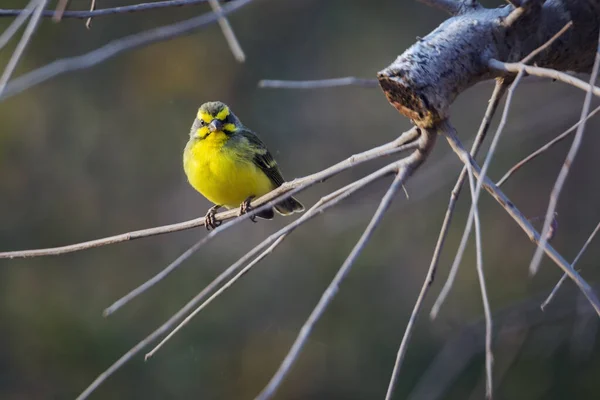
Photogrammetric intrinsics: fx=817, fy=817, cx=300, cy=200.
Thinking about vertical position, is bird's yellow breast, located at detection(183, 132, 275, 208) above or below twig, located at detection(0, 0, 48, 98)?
below

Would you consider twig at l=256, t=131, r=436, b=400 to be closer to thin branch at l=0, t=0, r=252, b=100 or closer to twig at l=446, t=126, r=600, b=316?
twig at l=446, t=126, r=600, b=316

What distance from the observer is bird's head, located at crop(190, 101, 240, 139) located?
4.59 meters

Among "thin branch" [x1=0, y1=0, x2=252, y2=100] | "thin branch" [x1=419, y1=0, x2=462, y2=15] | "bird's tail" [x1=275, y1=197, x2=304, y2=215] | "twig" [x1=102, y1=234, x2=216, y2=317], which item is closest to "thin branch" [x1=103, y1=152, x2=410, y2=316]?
"twig" [x1=102, y1=234, x2=216, y2=317]

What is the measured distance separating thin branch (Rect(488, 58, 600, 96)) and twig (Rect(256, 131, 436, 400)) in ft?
0.90

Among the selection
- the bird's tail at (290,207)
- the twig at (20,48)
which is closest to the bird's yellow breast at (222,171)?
the bird's tail at (290,207)

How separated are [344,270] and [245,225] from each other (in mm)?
6852

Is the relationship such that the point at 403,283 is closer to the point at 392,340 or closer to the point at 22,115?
the point at 392,340

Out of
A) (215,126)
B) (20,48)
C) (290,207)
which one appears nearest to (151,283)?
(20,48)

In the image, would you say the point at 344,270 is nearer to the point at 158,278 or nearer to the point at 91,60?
the point at 158,278

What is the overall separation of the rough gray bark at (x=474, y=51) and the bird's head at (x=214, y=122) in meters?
2.31

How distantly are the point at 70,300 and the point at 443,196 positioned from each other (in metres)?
3.85

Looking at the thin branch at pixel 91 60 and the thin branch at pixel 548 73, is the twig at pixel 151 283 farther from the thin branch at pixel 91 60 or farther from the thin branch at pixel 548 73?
the thin branch at pixel 548 73

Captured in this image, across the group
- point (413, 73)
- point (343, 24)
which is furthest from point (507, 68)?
point (343, 24)

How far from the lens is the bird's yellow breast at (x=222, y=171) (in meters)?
4.39
